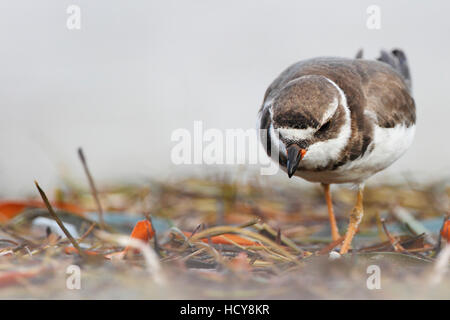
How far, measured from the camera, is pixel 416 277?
2.03 meters

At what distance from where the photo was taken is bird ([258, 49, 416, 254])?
255 centimetres

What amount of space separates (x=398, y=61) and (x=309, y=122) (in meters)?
1.85

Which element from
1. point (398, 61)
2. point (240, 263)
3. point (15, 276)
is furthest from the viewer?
point (398, 61)

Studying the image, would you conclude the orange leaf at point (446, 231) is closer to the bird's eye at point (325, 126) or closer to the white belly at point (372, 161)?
the white belly at point (372, 161)

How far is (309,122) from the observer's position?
2.52 metres

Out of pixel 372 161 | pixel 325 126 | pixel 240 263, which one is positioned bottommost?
pixel 240 263

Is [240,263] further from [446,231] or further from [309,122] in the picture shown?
[446,231]

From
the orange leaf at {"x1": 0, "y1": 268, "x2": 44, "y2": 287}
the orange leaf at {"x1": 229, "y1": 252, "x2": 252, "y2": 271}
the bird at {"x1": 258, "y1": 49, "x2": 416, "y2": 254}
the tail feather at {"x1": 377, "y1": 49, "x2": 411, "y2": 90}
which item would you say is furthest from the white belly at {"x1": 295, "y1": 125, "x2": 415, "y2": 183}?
the orange leaf at {"x1": 0, "y1": 268, "x2": 44, "y2": 287}

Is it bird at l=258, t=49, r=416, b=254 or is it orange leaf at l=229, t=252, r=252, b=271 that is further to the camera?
bird at l=258, t=49, r=416, b=254

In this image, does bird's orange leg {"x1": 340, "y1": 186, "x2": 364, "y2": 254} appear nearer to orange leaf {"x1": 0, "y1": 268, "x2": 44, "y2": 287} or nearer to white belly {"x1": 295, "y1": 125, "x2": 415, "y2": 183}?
white belly {"x1": 295, "y1": 125, "x2": 415, "y2": 183}

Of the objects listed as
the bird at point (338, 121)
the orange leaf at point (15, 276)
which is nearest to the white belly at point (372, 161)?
the bird at point (338, 121)

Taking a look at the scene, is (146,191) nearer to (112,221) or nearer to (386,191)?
(112,221)

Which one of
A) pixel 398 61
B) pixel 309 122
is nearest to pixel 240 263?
pixel 309 122

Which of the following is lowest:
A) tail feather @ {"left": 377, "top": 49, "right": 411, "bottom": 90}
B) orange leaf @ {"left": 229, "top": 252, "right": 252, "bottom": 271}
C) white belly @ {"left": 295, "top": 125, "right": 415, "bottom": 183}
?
orange leaf @ {"left": 229, "top": 252, "right": 252, "bottom": 271}
